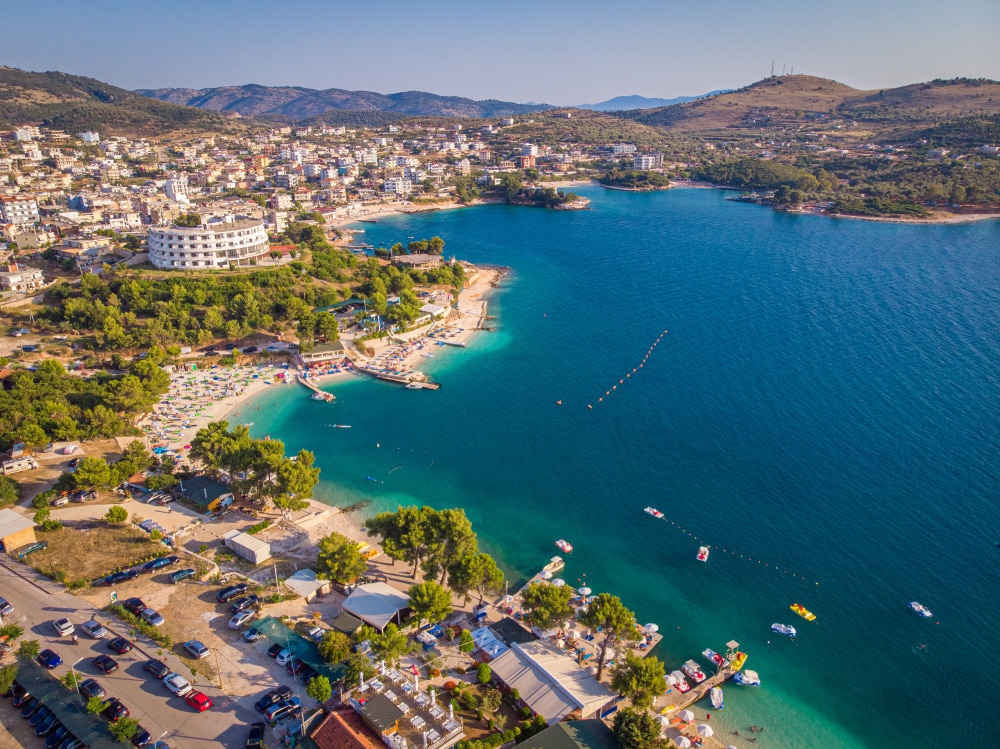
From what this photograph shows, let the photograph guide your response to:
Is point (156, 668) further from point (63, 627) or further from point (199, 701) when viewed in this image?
point (63, 627)

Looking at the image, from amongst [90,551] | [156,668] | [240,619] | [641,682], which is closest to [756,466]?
[641,682]

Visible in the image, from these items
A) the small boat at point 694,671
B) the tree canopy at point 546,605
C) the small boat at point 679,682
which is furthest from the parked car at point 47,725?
the small boat at point 694,671

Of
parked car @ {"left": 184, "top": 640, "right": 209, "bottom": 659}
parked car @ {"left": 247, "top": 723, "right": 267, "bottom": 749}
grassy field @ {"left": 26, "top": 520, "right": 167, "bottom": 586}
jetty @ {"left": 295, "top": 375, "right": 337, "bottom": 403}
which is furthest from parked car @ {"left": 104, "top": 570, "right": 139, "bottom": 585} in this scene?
jetty @ {"left": 295, "top": 375, "right": 337, "bottom": 403}

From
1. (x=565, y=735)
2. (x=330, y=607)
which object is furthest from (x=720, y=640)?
(x=330, y=607)

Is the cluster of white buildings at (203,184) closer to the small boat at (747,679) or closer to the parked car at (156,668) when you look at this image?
the parked car at (156,668)

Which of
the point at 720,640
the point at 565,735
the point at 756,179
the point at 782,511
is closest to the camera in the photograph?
the point at 565,735

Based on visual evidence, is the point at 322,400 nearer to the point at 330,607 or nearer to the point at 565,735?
the point at 330,607
